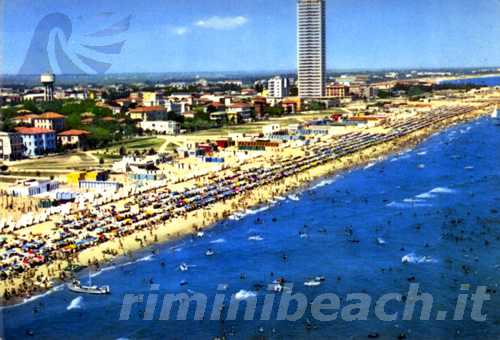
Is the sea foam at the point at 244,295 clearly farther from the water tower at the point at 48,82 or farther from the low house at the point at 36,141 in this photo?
the water tower at the point at 48,82

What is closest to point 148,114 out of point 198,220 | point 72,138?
point 72,138

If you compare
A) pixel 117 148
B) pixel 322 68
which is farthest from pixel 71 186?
pixel 322 68

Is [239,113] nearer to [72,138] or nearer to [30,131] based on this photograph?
[72,138]

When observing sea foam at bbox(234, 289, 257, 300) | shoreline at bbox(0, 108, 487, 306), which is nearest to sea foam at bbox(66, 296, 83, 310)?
shoreline at bbox(0, 108, 487, 306)

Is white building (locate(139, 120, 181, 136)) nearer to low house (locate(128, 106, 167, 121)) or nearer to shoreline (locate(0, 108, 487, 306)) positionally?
low house (locate(128, 106, 167, 121))

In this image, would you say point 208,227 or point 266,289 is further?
point 208,227

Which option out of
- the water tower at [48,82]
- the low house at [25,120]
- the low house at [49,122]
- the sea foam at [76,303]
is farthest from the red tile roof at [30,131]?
the water tower at [48,82]

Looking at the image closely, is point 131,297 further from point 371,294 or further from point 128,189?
point 128,189
